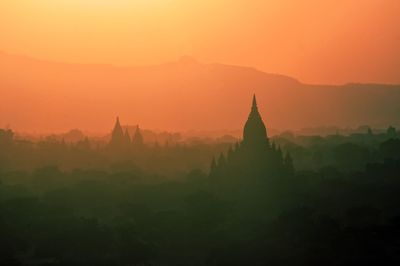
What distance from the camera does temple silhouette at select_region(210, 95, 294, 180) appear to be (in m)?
82.4

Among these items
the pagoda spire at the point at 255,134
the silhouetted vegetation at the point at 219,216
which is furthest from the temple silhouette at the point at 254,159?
the silhouetted vegetation at the point at 219,216

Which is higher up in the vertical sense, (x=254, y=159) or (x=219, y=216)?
(x=254, y=159)

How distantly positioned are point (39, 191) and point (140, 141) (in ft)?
212

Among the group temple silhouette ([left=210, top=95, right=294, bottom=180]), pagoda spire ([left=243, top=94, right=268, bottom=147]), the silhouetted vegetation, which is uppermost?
pagoda spire ([left=243, top=94, right=268, bottom=147])

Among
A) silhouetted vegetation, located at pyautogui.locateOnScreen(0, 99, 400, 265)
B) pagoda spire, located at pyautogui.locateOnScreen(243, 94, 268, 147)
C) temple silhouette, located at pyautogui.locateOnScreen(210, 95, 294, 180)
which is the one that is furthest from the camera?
pagoda spire, located at pyautogui.locateOnScreen(243, 94, 268, 147)

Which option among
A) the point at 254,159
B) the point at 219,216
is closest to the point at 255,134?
the point at 254,159

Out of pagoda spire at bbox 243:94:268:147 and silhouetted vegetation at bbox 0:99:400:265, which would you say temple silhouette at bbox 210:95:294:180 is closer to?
pagoda spire at bbox 243:94:268:147

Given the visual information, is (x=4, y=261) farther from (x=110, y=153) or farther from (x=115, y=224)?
(x=110, y=153)

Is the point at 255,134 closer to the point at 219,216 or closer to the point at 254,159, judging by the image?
the point at 254,159

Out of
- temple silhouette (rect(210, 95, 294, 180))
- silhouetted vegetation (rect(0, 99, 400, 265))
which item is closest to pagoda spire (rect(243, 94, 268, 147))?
temple silhouette (rect(210, 95, 294, 180))

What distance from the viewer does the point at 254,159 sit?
82688 mm

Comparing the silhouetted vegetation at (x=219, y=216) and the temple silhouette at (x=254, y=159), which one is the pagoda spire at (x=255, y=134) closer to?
the temple silhouette at (x=254, y=159)

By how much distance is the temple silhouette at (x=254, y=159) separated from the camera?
3246 inches

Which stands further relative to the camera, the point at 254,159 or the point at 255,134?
the point at 255,134
